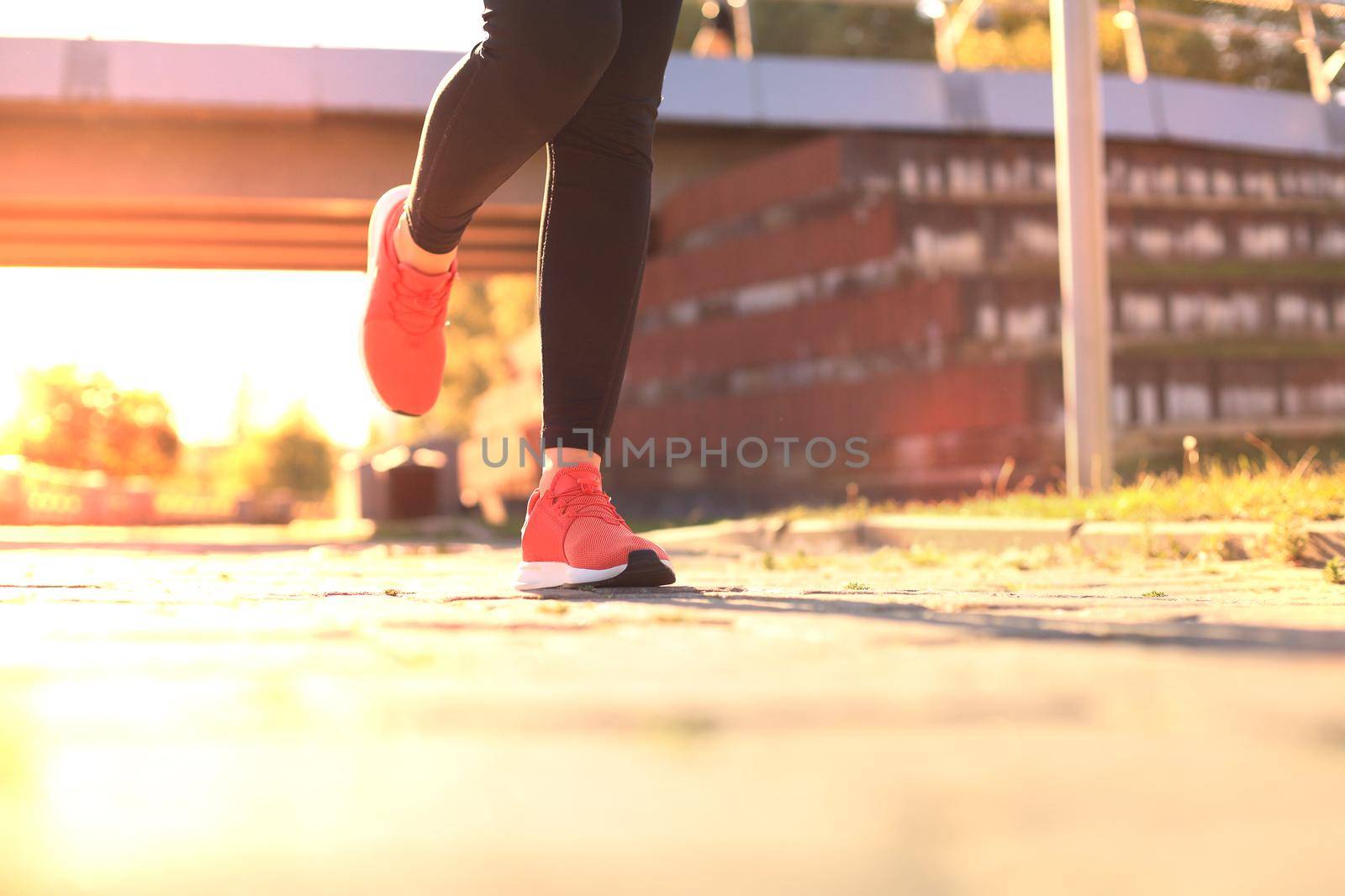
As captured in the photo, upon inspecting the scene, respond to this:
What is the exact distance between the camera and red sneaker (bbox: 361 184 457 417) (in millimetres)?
2883

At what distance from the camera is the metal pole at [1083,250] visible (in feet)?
19.8

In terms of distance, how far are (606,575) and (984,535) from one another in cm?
258

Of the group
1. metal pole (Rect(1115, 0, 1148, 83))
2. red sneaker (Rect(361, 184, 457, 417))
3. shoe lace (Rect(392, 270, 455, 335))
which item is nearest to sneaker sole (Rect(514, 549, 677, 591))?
red sneaker (Rect(361, 184, 457, 417))

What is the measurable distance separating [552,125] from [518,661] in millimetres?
1441

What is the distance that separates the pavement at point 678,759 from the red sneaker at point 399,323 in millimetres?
1399

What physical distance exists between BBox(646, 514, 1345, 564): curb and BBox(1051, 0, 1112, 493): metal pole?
0.98 metres

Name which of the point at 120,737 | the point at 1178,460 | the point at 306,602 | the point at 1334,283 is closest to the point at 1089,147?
the point at 1178,460

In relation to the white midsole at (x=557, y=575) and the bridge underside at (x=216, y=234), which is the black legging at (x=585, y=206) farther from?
the bridge underside at (x=216, y=234)

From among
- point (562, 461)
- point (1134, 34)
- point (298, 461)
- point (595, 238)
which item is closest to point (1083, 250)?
point (595, 238)

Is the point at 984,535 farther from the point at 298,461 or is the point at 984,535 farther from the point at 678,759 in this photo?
the point at 298,461

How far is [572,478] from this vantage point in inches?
104

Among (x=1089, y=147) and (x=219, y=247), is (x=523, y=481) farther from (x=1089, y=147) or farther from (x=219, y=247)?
(x=1089, y=147)

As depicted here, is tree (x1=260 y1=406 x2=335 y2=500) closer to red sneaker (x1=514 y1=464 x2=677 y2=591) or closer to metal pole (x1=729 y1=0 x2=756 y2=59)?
metal pole (x1=729 y1=0 x2=756 y2=59)
